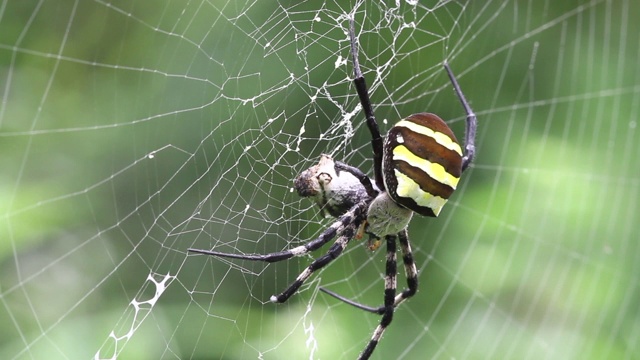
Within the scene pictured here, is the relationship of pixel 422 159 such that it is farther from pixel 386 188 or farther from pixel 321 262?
pixel 321 262

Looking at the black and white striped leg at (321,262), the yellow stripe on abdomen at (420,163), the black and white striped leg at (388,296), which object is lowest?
the black and white striped leg at (388,296)

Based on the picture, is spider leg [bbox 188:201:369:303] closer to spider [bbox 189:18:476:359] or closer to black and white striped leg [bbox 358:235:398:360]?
spider [bbox 189:18:476:359]

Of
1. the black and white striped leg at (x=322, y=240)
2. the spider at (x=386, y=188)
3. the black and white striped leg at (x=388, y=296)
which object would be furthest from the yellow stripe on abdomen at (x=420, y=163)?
the black and white striped leg at (x=388, y=296)

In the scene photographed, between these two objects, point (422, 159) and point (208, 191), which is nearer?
point (422, 159)

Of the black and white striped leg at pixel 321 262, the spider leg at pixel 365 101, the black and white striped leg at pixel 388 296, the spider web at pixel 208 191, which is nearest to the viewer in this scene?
the spider leg at pixel 365 101

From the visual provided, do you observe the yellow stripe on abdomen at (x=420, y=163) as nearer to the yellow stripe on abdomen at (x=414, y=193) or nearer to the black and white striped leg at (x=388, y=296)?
the yellow stripe on abdomen at (x=414, y=193)

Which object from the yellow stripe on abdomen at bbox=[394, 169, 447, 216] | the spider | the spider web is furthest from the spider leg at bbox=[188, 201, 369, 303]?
the yellow stripe on abdomen at bbox=[394, 169, 447, 216]

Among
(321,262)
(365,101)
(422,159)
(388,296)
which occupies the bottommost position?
(388,296)

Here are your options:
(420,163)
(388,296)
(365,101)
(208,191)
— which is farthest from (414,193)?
(208,191)
